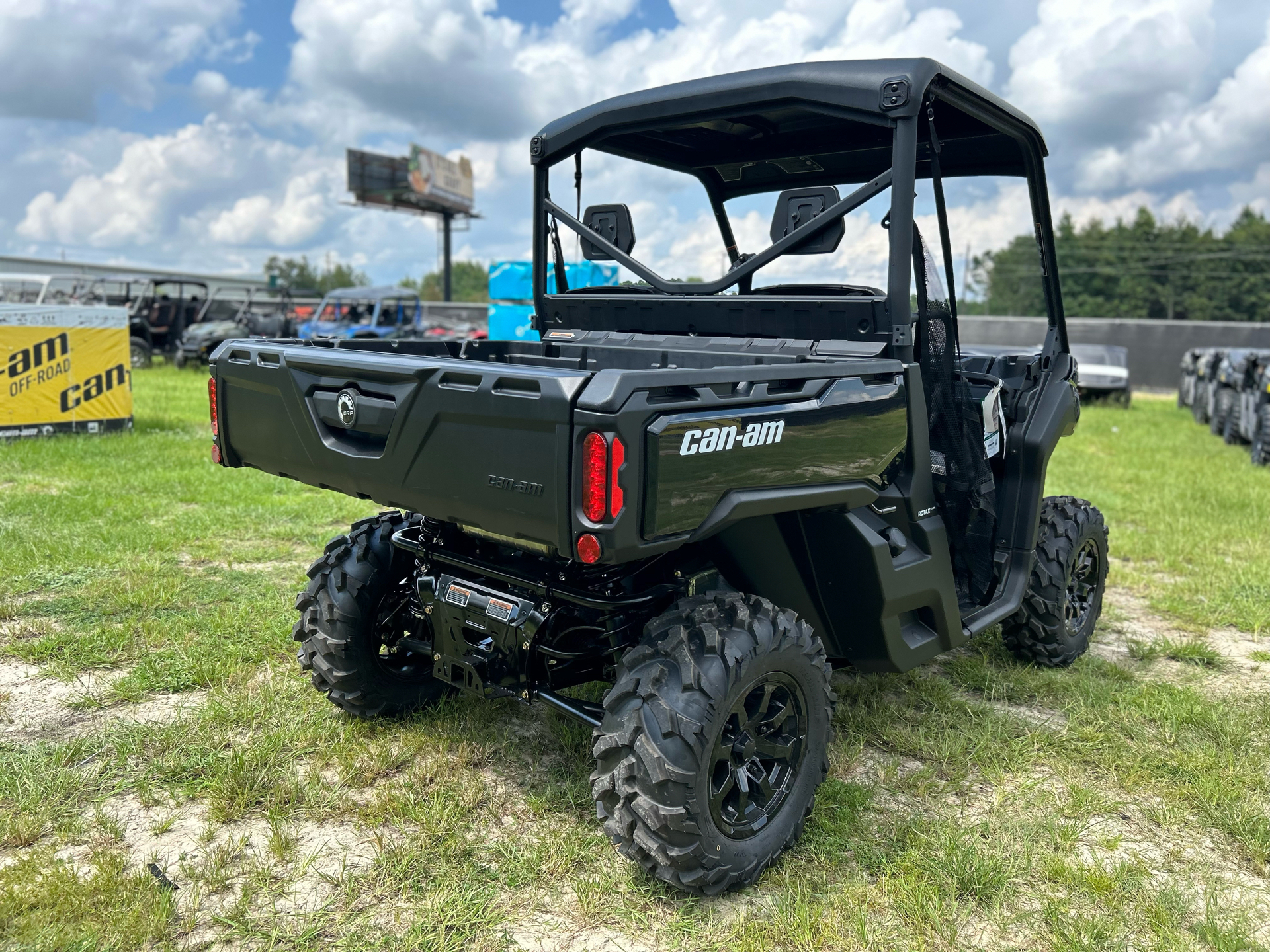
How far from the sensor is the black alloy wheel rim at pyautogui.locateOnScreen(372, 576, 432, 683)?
3.46 m

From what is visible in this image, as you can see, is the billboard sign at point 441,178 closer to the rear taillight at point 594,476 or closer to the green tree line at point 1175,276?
the green tree line at point 1175,276

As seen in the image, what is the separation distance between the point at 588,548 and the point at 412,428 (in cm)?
64

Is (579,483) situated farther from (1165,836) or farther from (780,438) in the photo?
(1165,836)

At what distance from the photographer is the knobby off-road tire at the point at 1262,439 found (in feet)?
33.9

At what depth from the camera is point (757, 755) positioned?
273cm

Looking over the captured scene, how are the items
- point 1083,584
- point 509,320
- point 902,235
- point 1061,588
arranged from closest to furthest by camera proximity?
point 902,235
point 1061,588
point 1083,584
point 509,320

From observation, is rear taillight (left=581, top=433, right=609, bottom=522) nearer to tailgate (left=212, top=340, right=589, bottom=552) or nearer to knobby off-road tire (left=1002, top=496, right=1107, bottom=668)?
tailgate (left=212, top=340, right=589, bottom=552)

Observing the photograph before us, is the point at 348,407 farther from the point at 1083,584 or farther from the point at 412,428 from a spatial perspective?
the point at 1083,584

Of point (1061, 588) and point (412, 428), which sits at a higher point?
point (412, 428)

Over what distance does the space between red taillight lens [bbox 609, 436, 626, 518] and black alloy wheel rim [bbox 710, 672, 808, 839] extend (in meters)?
0.73

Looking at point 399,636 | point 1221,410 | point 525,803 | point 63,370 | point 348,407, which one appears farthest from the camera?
point 1221,410

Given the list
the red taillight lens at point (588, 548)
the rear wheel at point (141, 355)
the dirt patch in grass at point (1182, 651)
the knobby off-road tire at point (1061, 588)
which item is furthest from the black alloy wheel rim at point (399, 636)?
the rear wheel at point (141, 355)

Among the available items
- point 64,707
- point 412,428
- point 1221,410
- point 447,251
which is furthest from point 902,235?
point 447,251

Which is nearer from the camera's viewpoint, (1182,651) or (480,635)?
(480,635)
